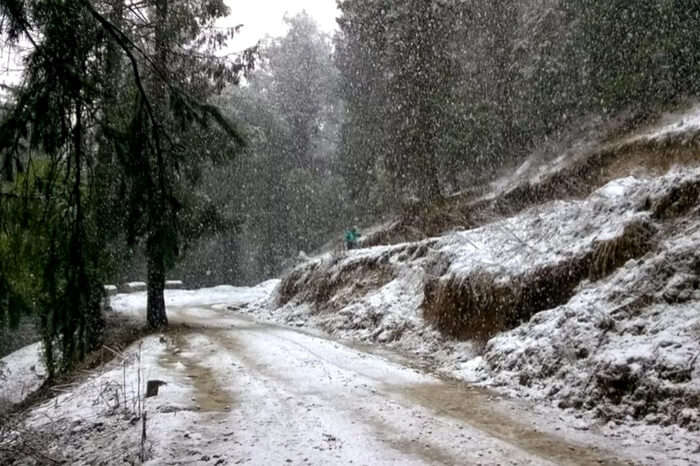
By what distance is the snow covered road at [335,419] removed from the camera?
17.6 feet

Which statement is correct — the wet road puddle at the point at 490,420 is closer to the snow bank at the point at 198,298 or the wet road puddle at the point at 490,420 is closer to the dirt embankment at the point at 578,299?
the dirt embankment at the point at 578,299

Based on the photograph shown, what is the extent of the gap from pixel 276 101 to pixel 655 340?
47489mm

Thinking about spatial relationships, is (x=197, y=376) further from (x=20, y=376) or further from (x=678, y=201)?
(x=20, y=376)

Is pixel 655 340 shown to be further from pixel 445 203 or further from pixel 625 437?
pixel 445 203

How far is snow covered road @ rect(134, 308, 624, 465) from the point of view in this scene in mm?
5371

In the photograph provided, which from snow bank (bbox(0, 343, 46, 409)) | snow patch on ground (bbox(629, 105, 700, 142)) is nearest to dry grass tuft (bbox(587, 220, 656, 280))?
snow patch on ground (bbox(629, 105, 700, 142))

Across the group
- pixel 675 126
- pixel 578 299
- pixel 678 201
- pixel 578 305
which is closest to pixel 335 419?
pixel 578 305

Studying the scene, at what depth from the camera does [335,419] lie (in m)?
6.57

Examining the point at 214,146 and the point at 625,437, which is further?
the point at 214,146

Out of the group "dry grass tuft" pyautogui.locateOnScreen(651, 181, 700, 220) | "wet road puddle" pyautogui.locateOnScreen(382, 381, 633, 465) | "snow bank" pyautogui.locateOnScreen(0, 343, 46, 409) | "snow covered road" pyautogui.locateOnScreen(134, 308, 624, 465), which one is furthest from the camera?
"snow bank" pyautogui.locateOnScreen(0, 343, 46, 409)

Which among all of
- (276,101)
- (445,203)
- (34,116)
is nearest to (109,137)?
(34,116)

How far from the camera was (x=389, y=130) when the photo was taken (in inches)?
1096

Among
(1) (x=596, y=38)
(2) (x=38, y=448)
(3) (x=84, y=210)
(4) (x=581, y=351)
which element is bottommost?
(2) (x=38, y=448)

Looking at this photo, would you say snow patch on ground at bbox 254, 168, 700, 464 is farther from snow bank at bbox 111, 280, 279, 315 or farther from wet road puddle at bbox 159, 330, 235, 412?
snow bank at bbox 111, 280, 279, 315
